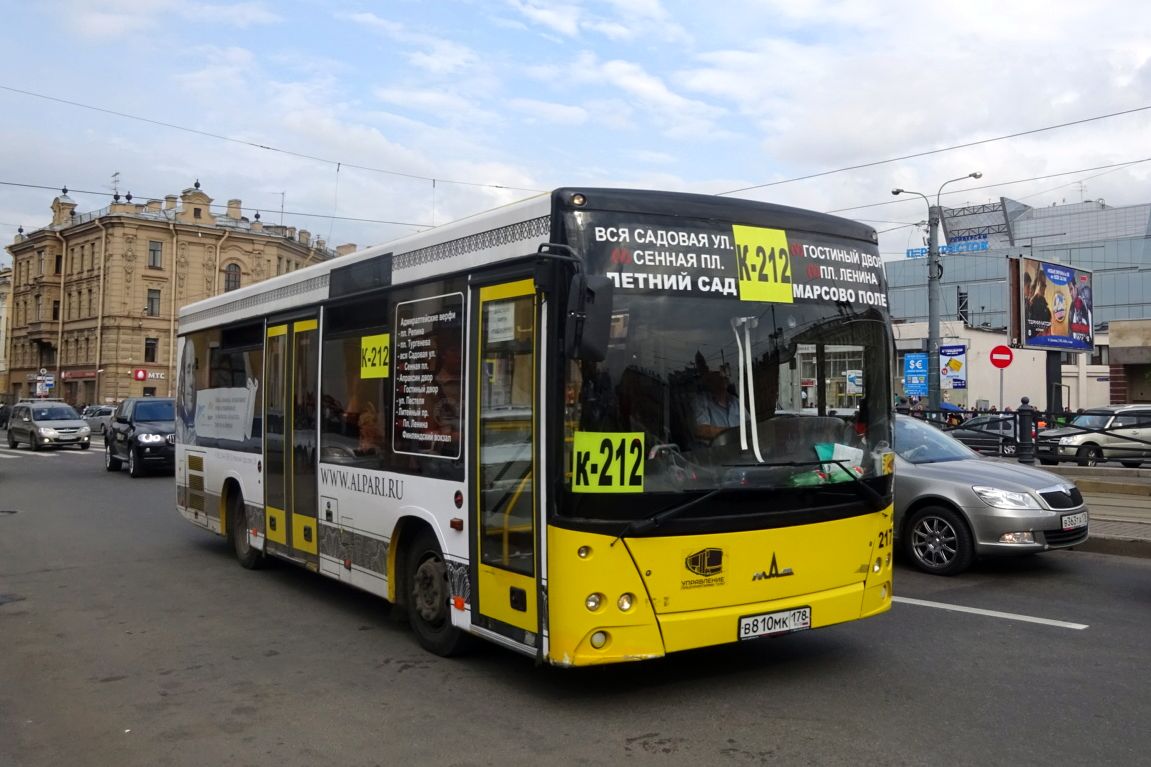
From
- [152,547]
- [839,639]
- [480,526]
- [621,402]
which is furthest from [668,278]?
[152,547]

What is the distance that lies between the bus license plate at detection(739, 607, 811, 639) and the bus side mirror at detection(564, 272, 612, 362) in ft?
5.64

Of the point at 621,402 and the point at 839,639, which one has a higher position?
the point at 621,402

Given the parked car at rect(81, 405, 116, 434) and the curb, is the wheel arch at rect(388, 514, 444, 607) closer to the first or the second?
the curb

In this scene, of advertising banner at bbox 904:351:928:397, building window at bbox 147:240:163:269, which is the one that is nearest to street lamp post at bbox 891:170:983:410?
advertising banner at bbox 904:351:928:397

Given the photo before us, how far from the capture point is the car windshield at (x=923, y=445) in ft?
33.1

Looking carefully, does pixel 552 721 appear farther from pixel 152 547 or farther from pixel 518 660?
pixel 152 547

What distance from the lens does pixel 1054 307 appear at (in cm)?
2661

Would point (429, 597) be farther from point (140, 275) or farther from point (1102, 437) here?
point (140, 275)

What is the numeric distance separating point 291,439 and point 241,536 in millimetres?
2075

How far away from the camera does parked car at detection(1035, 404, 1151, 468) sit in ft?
57.1

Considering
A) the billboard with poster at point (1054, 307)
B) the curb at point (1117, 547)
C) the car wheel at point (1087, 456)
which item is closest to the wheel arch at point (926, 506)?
the curb at point (1117, 547)

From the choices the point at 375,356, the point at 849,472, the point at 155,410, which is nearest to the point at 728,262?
the point at 849,472

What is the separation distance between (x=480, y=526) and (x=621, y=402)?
1290 millimetres

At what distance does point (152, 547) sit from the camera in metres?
11.6
